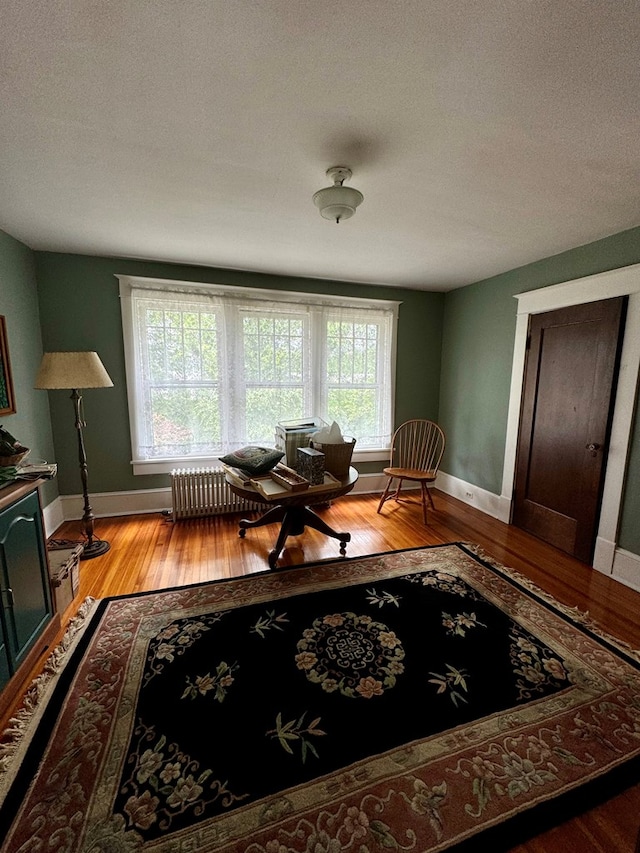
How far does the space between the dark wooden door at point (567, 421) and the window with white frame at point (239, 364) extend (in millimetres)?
1538

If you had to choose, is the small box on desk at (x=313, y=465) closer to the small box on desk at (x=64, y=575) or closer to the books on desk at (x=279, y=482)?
→ the books on desk at (x=279, y=482)

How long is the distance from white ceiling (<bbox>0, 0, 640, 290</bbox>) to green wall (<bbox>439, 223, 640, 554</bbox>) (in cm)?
33

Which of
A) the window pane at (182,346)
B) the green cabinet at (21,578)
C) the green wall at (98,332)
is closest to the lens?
the green cabinet at (21,578)

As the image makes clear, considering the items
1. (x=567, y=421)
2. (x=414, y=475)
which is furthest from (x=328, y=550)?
(x=567, y=421)

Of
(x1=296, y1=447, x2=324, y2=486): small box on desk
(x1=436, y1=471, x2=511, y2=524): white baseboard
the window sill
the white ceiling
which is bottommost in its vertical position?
(x1=436, y1=471, x2=511, y2=524): white baseboard

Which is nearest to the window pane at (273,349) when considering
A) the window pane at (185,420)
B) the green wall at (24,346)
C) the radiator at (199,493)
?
the window pane at (185,420)

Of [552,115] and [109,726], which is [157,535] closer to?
[109,726]

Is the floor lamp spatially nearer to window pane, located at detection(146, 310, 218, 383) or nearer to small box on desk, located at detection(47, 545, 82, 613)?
small box on desk, located at detection(47, 545, 82, 613)

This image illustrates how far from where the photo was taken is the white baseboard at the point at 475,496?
3.49m

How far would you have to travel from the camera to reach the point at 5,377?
2439mm

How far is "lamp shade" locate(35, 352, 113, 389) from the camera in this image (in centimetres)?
240

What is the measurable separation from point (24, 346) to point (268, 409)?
82.8 inches

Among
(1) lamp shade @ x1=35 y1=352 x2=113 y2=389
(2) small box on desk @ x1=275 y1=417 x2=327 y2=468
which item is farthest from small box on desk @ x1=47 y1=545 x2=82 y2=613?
(2) small box on desk @ x1=275 y1=417 x2=327 y2=468

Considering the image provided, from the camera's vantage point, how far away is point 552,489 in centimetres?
300
